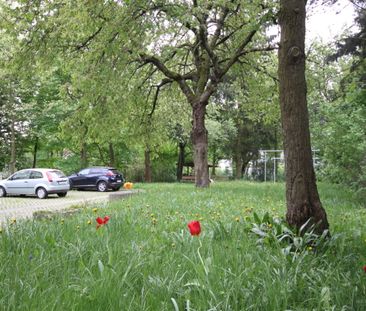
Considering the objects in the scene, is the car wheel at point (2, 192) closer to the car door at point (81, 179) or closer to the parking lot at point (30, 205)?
the parking lot at point (30, 205)

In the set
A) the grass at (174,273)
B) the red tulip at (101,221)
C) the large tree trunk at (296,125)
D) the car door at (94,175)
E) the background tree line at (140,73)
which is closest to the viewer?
the grass at (174,273)

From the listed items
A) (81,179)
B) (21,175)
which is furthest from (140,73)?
(81,179)

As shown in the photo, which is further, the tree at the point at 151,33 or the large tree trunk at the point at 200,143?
the large tree trunk at the point at 200,143

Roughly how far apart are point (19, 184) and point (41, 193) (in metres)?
1.72

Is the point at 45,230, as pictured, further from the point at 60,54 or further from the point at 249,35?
the point at 249,35

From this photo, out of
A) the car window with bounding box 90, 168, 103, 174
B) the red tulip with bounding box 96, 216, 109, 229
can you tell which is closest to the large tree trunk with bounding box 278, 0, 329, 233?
the red tulip with bounding box 96, 216, 109, 229

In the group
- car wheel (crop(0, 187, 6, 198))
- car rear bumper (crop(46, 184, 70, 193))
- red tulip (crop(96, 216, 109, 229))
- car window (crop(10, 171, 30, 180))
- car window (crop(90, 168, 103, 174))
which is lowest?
car wheel (crop(0, 187, 6, 198))

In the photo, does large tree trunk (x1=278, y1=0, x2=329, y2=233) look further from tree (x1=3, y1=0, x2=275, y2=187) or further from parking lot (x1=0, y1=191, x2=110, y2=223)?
parking lot (x1=0, y1=191, x2=110, y2=223)

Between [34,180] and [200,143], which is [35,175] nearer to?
[34,180]

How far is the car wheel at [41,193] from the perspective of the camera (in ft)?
70.8

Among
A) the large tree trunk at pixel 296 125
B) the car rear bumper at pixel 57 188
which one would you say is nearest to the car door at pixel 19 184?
the car rear bumper at pixel 57 188

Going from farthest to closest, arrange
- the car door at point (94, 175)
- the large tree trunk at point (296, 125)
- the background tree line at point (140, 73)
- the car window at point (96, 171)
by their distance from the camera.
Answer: the car window at point (96, 171) < the car door at point (94, 175) < the background tree line at point (140, 73) < the large tree trunk at point (296, 125)

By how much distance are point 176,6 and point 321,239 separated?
10.1 meters

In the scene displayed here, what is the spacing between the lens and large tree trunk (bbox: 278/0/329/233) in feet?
15.8
